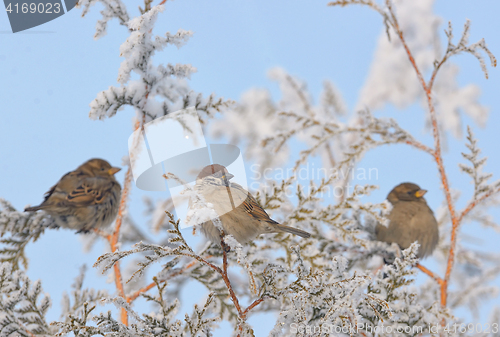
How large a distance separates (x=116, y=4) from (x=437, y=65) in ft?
8.31

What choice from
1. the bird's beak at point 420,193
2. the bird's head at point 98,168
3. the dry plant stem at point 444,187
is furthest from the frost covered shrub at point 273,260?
the bird's head at point 98,168

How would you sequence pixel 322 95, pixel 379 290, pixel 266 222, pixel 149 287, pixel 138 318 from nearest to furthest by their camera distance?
pixel 138 318 → pixel 379 290 → pixel 266 222 → pixel 149 287 → pixel 322 95

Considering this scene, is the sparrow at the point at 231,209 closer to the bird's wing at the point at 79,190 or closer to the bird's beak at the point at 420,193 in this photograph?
the bird's wing at the point at 79,190

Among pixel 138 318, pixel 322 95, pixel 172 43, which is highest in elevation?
pixel 172 43

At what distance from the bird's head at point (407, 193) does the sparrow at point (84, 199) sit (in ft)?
10.7

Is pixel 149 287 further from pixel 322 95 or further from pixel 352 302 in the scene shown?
pixel 322 95

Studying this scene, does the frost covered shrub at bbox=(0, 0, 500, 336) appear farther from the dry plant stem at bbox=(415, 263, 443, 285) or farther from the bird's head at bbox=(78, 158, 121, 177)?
the bird's head at bbox=(78, 158, 121, 177)

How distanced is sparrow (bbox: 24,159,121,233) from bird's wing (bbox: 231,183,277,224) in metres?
2.12

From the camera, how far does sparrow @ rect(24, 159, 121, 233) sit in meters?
4.07

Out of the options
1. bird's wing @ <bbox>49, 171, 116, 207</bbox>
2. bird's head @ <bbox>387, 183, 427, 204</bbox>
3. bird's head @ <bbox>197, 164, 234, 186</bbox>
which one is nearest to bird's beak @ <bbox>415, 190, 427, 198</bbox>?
bird's head @ <bbox>387, 183, 427, 204</bbox>

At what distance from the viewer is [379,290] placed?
8.33 feet

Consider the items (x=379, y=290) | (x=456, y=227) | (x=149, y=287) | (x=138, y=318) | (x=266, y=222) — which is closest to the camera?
(x=138, y=318)

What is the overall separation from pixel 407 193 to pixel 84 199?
3.61m

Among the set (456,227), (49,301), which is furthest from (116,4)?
(456,227)
